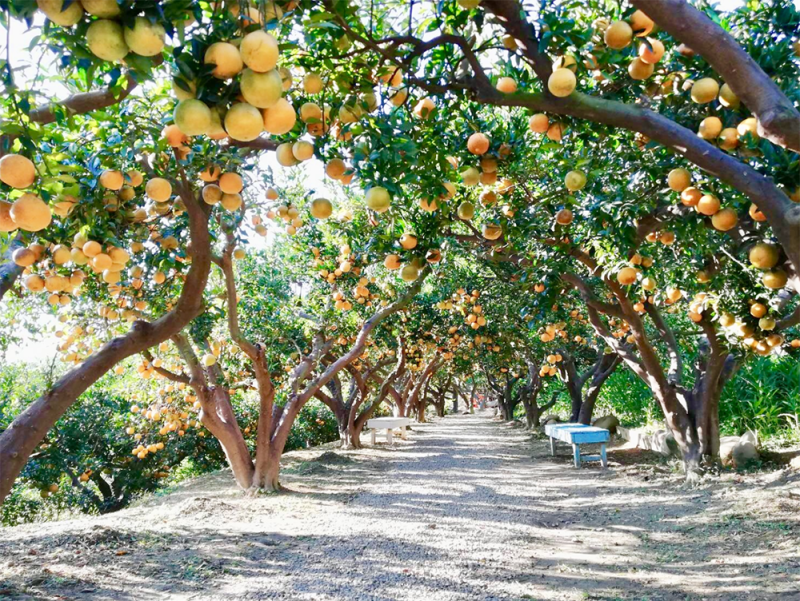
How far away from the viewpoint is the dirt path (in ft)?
13.1

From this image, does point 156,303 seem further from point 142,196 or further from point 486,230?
point 486,230

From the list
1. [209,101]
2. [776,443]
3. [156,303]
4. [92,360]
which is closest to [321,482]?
[156,303]

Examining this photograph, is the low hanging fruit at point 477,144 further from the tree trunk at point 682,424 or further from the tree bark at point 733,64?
the tree trunk at point 682,424

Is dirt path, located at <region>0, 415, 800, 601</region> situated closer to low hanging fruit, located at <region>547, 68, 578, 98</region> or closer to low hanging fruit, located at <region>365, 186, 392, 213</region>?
low hanging fruit, located at <region>365, 186, 392, 213</region>

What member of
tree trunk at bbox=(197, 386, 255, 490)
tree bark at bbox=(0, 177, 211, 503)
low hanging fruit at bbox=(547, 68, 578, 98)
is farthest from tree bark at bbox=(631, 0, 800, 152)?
tree trunk at bbox=(197, 386, 255, 490)

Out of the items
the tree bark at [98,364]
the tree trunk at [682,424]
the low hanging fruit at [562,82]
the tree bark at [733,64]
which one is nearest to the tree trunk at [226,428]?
the tree bark at [98,364]

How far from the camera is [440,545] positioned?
5.22 metres

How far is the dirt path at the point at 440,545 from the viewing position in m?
3.99

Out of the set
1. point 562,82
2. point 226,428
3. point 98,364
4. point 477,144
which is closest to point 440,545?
point 98,364

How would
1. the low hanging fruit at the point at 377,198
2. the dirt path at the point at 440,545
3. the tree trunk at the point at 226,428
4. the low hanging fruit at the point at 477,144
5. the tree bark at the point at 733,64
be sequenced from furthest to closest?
the tree trunk at the point at 226,428 < the dirt path at the point at 440,545 < the low hanging fruit at the point at 477,144 < the low hanging fruit at the point at 377,198 < the tree bark at the point at 733,64

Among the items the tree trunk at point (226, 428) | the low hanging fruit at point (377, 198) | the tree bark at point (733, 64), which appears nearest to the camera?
the tree bark at point (733, 64)

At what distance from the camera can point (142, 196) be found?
3762 millimetres

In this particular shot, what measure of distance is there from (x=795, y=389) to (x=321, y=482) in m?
8.20

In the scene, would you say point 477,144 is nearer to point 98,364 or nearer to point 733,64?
point 733,64
